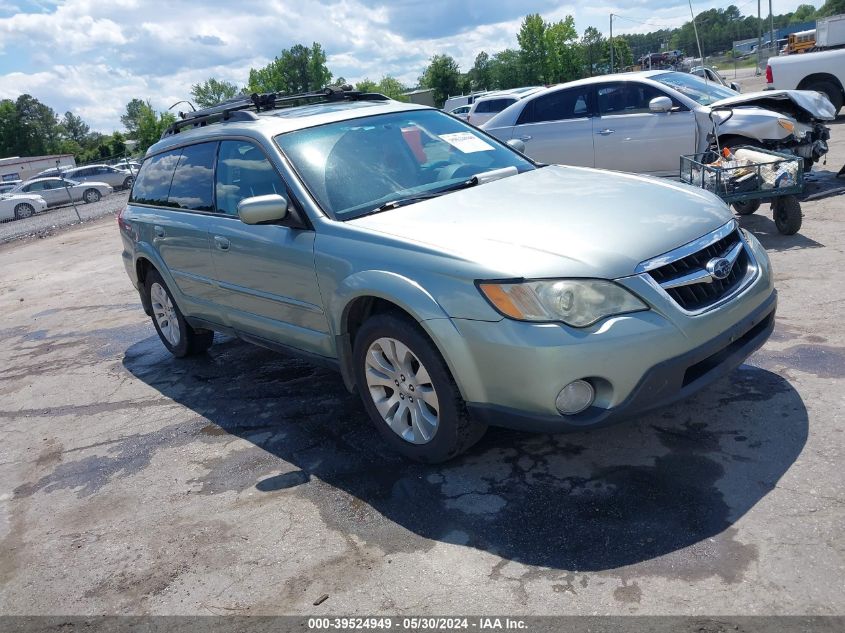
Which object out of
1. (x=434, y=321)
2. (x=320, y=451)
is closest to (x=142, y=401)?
(x=320, y=451)

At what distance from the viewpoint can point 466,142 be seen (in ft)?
16.1

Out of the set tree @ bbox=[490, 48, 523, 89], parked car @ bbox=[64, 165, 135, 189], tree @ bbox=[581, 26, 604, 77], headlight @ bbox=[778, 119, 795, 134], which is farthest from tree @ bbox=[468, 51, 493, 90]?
headlight @ bbox=[778, 119, 795, 134]

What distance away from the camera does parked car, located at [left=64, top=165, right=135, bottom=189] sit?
119 feet

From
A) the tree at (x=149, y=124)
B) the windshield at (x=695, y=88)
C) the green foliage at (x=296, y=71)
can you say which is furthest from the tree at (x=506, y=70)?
the windshield at (x=695, y=88)

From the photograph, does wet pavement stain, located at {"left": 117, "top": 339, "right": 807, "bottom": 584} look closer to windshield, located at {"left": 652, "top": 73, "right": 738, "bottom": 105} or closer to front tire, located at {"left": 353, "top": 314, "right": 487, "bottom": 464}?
front tire, located at {"left": 353, "top": 314, "right": 487, "bottom": 464}

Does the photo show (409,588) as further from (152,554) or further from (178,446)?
(178,446)

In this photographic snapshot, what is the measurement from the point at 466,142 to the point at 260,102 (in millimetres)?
1671

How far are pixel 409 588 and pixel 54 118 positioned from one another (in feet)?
401

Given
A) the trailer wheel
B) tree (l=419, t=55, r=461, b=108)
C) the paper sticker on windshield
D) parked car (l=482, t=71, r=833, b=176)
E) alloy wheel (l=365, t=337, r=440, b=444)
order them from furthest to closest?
tree (l=419, t=55, r=461, b=108) → parked car (l=482, t=71, r=833, b=176) → the trailer wheel → the paper sticker on windshield → alloy wheel (l=365, t=337, r=440, b=444)

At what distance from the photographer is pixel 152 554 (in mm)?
3500

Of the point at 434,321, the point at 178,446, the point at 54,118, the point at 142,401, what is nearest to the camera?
the point at 434,321

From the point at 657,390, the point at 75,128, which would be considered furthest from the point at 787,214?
the point at 75,128

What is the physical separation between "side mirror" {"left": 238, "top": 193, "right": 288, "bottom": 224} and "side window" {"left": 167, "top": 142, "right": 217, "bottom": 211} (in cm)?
115

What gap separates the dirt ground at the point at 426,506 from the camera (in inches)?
112
